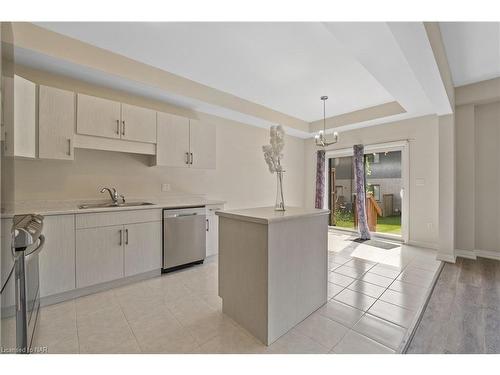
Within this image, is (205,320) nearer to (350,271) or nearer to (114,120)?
(350,271)

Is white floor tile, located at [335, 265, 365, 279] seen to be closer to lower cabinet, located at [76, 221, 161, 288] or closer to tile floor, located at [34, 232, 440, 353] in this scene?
tile floor, located at [34, 232, 440, 353]

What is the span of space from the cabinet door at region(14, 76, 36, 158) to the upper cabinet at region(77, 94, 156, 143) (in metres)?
0.36

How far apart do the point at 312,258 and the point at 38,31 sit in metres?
3.23

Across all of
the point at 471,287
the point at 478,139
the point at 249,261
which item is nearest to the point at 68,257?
the point at 249,261

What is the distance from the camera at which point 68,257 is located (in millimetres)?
2107

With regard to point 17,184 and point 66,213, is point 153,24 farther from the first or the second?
point 17,184

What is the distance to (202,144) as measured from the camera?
3.44m

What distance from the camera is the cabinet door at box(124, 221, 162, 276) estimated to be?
8.18 feet

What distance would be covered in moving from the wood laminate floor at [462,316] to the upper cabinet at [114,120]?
3348 mm

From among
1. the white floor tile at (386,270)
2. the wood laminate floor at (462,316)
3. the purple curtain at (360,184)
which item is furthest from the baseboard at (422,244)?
the white floor tile at (386,270)

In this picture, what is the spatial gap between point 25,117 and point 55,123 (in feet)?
0.88

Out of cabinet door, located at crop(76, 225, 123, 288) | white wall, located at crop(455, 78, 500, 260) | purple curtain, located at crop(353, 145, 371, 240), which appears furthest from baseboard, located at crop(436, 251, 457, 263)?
cabinet door, located at crop(76, 225, 123, 288)

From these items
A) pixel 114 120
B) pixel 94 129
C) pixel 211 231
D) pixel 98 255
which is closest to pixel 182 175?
pixel 211 231

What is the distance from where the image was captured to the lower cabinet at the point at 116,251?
220 cm
